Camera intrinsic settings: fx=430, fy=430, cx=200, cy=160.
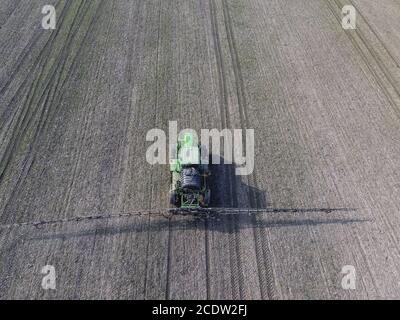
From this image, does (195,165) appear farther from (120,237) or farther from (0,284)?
(0,284)

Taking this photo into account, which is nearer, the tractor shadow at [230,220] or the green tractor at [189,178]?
the green tractor at [189,178]

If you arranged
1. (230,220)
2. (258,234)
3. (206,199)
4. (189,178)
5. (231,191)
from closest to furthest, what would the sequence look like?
1. (189,178)
2. (258,234)
3. (206,199)
4. (230,220)
5. (231,191)

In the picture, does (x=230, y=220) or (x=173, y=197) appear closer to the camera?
(x=173, y=197)

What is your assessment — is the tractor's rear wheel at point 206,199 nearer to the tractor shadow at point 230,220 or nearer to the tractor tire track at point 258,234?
the tractor shadow at point 230,220

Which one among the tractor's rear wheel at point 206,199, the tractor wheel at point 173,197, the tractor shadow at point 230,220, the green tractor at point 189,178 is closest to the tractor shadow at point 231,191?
the tractor shadow at point 230,220

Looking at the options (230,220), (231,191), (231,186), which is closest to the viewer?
(230,220)

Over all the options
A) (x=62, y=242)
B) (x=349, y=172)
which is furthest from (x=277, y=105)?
(x=62, y=242)

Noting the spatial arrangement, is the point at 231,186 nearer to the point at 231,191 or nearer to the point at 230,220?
the point at 231,191

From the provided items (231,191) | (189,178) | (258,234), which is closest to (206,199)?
(189,178)

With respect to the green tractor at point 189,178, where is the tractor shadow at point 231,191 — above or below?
below
